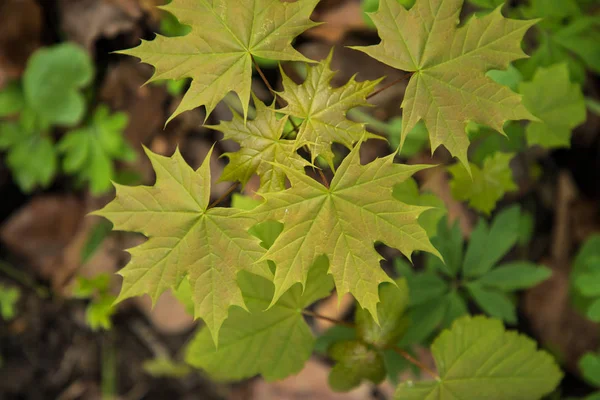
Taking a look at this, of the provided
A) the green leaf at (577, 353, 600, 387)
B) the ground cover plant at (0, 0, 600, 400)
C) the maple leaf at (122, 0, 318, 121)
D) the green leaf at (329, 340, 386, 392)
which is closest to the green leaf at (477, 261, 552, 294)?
the ground cover plant at (0, 0, 600, 400)

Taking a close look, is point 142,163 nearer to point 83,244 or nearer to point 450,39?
point 83,244

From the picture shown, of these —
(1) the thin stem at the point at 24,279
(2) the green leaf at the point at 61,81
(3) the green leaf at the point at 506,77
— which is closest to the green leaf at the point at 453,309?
(3) the green leaf at the point at 506,77

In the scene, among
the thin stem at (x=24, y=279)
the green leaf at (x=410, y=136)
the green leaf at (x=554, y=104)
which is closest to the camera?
the green leaf at (x=554, y=104)

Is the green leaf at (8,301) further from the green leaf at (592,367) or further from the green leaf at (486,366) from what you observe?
the green leaf at (592,367)

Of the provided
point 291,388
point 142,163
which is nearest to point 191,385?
point 291,388

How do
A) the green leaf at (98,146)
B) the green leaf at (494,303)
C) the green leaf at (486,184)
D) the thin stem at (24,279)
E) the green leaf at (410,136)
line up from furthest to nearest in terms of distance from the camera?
the thin stem at (24,279), the green leaf at (98,146), the green leaf at (410,136), the green leaf at (494,303), the green leaf at (486,184)

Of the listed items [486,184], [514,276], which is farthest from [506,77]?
[514,276]
